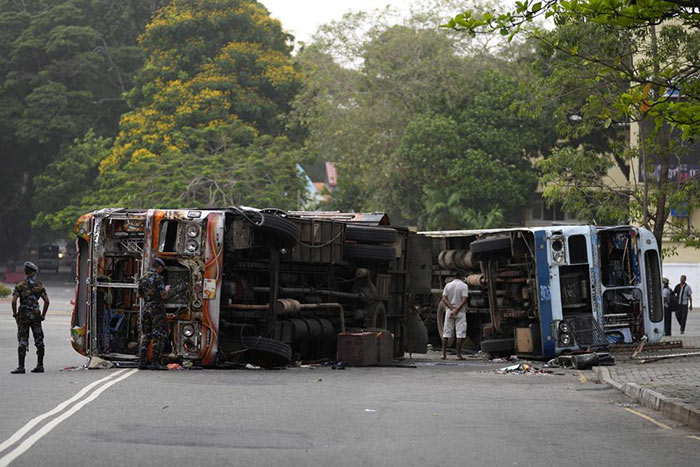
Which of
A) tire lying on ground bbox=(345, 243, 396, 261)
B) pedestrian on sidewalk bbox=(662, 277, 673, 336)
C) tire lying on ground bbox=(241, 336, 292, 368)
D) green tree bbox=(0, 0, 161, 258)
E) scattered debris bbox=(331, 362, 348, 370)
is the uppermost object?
green tree bbox=(0, 0, 161, 258)

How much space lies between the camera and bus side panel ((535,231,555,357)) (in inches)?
849

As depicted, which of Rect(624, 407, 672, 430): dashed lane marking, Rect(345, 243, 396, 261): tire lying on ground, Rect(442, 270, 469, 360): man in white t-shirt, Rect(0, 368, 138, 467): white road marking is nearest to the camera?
Rect(0, 368, 138, 467): white road marking

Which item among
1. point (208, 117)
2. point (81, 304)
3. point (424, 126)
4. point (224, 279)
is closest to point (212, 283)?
point (224, 279)

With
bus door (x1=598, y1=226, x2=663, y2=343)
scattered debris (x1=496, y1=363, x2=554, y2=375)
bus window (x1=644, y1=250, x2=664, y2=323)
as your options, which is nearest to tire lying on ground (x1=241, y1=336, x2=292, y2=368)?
scattered debris (x1=496, y1=363, x2=554, y2=375)

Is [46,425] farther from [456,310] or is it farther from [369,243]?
[456,310]

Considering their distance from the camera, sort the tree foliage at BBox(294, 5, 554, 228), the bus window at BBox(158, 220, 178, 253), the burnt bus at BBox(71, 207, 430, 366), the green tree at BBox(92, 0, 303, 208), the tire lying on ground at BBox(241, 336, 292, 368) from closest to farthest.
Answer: the burnt bus at BBox(71, 207, 430, 366), the bus window at BBox(158, 220, 178, 253), the tire lying on ground at BBox(241, 336, 292, 368), the tree foliage at BBox(294, 5, 554, 228), the green tree at BBox(92, 0, 303, 208)

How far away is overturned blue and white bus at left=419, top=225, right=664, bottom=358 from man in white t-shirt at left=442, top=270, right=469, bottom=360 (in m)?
0.49

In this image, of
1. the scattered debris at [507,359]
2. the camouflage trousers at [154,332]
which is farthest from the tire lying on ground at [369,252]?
the camouflage trousers at [154,332]

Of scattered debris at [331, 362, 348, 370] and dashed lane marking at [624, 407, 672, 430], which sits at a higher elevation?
scattered debris at [331, 362, 348, 370]

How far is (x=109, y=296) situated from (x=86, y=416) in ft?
23.2

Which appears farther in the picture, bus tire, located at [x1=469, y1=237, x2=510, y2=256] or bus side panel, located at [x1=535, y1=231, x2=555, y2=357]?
bus tire, located at [x1=469, y1=237, x2=510, y2=256]

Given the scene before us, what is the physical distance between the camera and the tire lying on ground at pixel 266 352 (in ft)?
60.6

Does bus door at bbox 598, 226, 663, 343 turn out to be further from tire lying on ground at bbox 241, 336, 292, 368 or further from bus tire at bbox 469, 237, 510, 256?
tire lying on ground at bbox 241, 336, 292, 368

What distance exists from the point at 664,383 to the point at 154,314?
7444 mm
